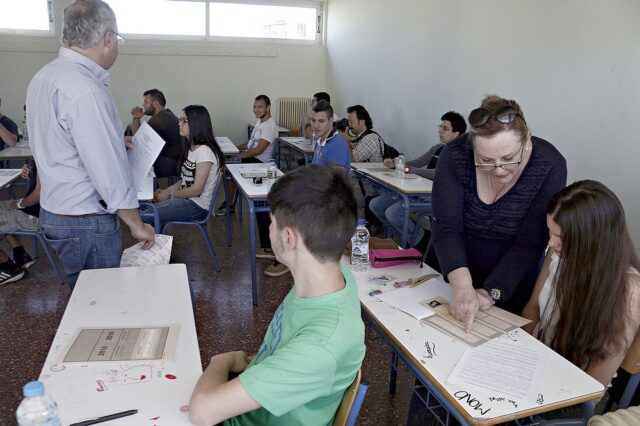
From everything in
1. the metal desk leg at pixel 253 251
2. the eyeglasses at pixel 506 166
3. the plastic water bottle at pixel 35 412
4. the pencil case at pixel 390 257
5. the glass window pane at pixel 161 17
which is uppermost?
the glass window pane at pixel 161 17

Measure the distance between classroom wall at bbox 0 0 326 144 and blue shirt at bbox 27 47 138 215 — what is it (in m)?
6.37

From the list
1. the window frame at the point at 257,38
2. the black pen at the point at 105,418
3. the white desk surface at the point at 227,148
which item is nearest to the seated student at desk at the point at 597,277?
the black pen at the point at 105,418

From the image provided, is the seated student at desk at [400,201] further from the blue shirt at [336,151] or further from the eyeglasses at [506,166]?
the eyeglasses at [506,166]

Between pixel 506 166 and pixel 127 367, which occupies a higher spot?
pixel 506 166

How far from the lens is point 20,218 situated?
3.36 m

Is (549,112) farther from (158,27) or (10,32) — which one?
(10,32)

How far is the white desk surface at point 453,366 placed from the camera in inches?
45.4

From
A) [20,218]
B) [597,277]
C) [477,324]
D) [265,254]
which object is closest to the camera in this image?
[597,277]

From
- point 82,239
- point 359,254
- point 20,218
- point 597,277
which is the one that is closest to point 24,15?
point 20,218

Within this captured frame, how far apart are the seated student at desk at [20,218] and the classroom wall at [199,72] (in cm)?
460

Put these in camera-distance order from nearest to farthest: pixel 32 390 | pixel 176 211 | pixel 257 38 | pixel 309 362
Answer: pixel 32 390, pixel 309 362, pixel 176 211, pixel 257 38

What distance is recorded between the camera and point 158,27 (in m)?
7.77

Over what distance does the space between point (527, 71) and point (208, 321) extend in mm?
3054

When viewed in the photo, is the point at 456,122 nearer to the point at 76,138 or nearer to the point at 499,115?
the point at 499,115
